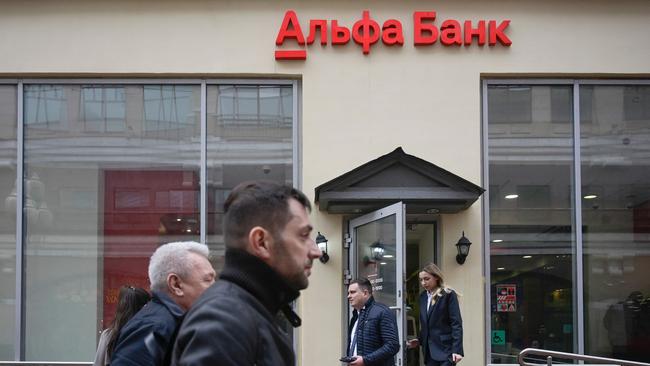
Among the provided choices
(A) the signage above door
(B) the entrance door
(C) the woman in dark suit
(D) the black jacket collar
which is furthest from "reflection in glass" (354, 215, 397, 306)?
(D) the black jacket collar

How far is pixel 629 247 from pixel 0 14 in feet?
26.5

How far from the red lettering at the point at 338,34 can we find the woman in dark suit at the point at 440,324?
298cm

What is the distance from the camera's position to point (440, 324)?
8.59 meters

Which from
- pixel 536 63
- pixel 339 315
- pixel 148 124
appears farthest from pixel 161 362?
pixel 536 63

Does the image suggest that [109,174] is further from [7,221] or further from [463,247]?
[463,247]

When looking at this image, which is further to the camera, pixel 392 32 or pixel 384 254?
pixel 392 32

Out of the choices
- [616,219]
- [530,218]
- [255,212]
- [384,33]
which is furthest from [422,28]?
[255,212]

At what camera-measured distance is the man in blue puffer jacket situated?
767 cm

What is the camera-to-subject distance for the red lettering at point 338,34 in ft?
32.5

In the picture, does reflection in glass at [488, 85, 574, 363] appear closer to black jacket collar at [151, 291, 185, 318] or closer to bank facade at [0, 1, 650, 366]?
bank facade at [0, 1, 650, 366]

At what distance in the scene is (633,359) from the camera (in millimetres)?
9852

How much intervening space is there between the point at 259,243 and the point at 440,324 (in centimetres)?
656

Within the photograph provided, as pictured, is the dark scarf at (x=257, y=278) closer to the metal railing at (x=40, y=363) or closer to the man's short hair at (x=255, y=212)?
the man's short hair at (x=255, y=212)

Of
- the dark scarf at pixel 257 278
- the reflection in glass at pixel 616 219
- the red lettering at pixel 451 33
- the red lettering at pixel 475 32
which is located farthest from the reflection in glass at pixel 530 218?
the dark scarf at pixel 257 278
